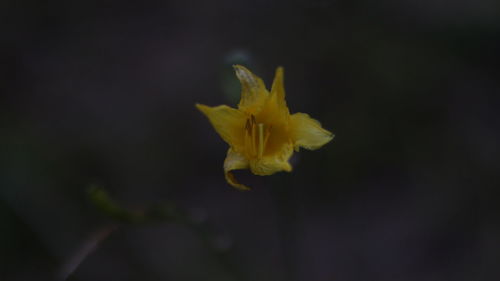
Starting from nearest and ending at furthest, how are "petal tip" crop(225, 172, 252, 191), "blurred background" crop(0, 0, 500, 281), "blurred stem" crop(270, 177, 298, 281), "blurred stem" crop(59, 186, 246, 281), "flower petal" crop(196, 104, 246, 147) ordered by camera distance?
1. "petal tip" crop(225, 172, 252, 191)
2. "flower petal" crop(196, 104, 246, 147)
3. "blurred stem" crop(59, 186, 246, 281)
4. "blurred stem" crop(270, 177, 298, 281)
5. "blurred background" crop(0, 0, 500, 281)

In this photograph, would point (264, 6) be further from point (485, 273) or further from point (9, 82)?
point (485, 273)

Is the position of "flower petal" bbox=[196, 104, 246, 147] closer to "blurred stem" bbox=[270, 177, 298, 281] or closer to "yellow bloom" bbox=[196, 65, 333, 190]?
"yellow bloom" bbox=[196, 65, 333, 190]

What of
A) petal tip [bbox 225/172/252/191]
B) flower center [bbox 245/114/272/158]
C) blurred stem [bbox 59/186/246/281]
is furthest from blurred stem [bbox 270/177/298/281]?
petal tip [bbox 225/172/252/191]

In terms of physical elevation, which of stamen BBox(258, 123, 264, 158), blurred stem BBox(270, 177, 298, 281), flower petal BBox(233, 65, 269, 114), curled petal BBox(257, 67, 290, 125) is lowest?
blurred stem BBox(270, 177, 298, 281)

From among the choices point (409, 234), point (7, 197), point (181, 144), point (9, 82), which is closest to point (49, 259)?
point (7, 197)

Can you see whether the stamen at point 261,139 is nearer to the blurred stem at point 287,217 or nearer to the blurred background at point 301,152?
the blurred stem at point 287,217

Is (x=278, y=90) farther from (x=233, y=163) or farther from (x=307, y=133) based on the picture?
(x=233, y=163)
